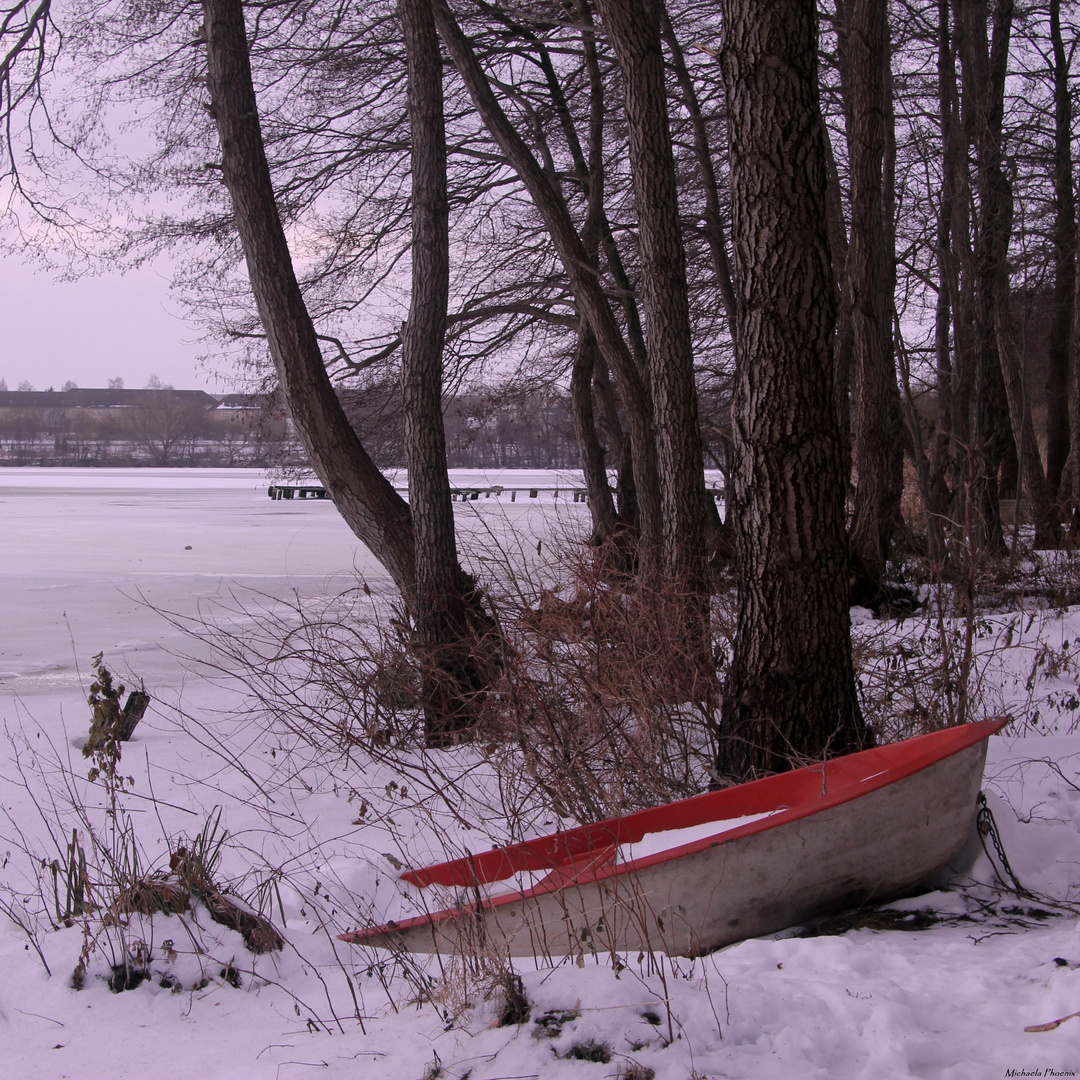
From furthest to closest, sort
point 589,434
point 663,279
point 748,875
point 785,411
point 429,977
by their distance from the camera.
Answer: point 589,434, point 663,279, point 785,411, point 748,875, point 429,977

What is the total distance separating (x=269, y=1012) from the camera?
2.83 m

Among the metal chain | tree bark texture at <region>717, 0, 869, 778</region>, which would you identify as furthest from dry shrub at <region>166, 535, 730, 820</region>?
the metal chain

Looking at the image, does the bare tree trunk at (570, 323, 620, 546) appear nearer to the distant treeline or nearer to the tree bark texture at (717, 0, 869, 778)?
the distant treeline

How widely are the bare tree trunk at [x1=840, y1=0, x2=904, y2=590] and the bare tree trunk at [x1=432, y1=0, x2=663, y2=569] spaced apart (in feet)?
6.51

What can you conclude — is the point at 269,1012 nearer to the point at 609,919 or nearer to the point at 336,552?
the point at 609,919

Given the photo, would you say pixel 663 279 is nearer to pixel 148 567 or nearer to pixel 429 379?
pixel 429 379

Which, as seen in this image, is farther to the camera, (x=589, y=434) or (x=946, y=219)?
(x=589, y=434)

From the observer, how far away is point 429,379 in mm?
6434

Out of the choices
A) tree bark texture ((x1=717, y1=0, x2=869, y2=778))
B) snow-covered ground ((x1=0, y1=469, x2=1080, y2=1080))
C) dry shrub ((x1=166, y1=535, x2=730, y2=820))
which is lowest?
snow-covered ground ((x1=0, y1=469, x2=1080, y2=1080))

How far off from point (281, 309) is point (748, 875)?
495cm

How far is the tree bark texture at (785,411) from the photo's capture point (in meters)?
3.85

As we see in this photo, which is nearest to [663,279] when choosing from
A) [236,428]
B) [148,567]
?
[236,428]

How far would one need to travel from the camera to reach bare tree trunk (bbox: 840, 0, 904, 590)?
332 inches

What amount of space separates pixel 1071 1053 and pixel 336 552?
15740mm
